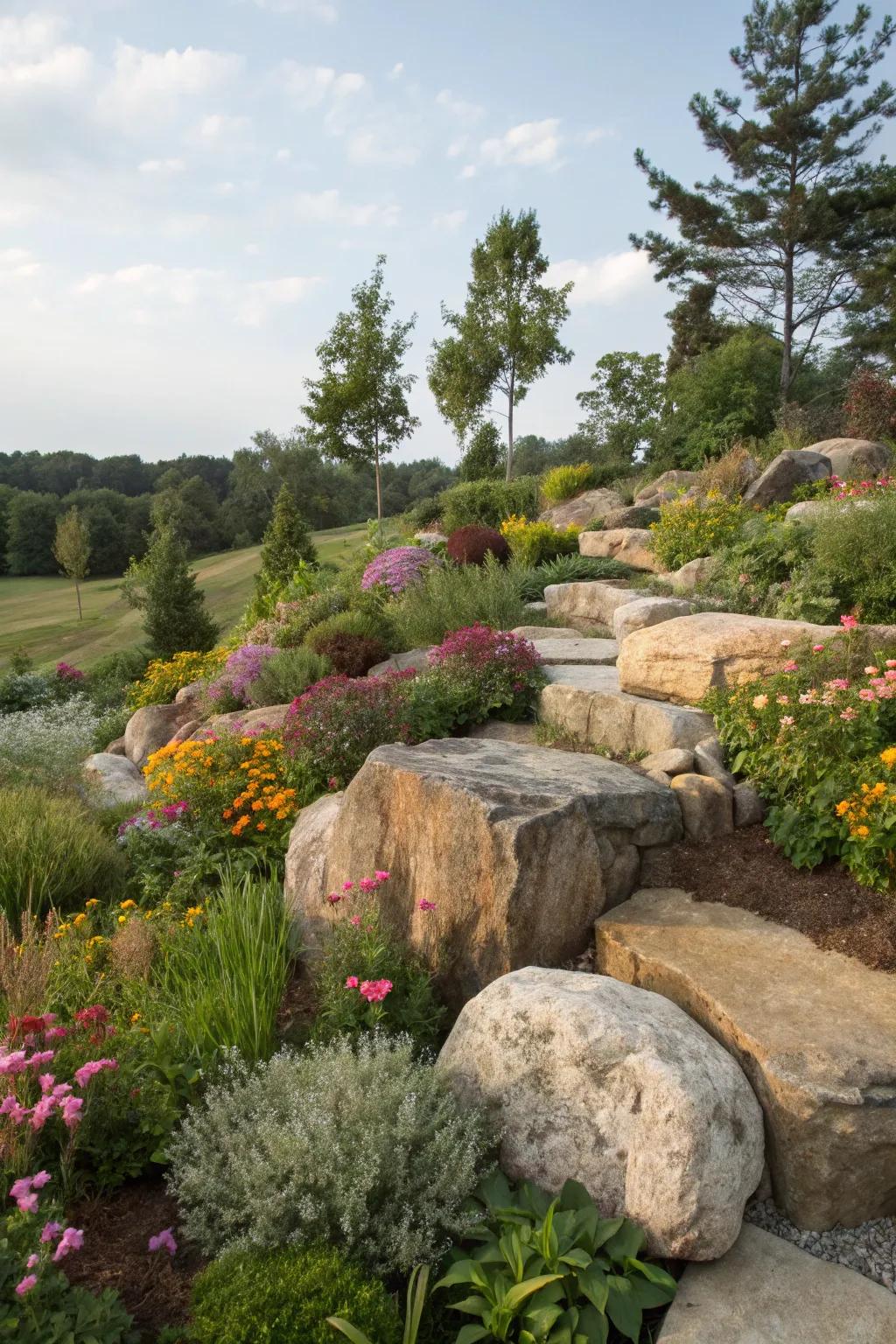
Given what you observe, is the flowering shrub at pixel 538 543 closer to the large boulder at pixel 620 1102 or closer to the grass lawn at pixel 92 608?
the grass lawn at pixel 92 608

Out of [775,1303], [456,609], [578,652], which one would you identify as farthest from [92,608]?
[775,1303]

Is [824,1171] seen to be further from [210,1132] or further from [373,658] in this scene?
[373,658]

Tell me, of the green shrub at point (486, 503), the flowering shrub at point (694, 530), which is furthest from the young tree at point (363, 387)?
the flowering shrub at point (694, 530)

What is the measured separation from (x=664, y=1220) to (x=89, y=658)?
22.7 meters

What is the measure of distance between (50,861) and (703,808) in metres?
3.90

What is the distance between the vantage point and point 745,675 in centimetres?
534

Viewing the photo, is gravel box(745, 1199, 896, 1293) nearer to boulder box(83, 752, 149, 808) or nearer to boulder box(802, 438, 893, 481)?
boulder box(83, 752, 149, 808)

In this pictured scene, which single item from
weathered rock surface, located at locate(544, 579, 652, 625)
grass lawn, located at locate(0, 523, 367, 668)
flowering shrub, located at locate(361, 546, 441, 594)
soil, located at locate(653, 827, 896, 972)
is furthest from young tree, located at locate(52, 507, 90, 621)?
soil, located at locate(653, 827, 896, 972)

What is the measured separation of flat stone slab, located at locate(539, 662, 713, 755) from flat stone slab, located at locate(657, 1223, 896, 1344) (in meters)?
2.86

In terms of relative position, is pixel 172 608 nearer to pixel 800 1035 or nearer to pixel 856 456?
pixel 856 456

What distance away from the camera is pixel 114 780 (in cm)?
842

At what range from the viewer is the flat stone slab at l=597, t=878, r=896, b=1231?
276 centimetres

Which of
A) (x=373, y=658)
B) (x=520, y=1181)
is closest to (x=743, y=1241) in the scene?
(x=520, y=1181)

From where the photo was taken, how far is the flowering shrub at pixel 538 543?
43.5ft
